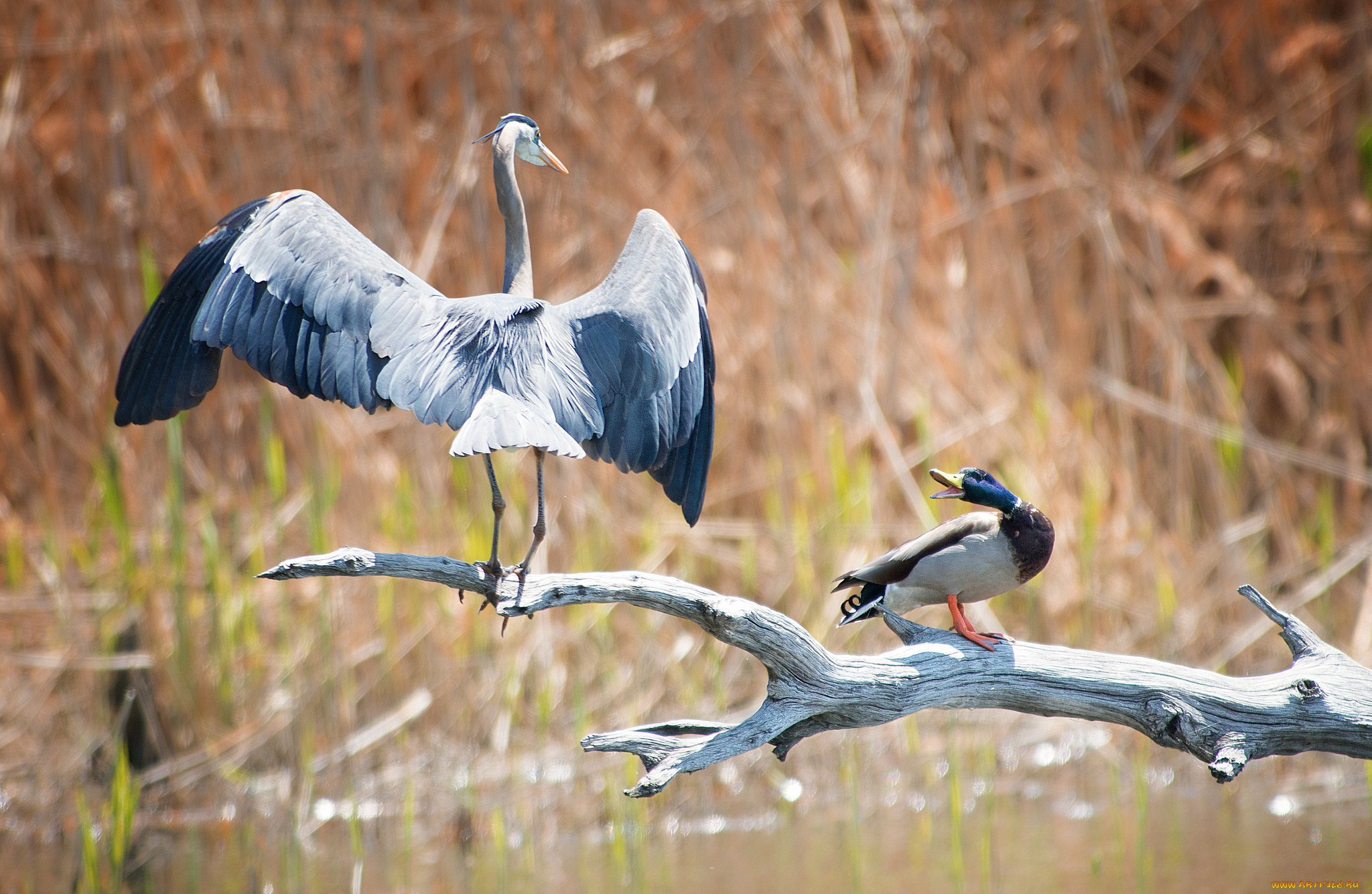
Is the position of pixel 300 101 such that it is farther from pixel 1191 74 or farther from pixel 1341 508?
pixel 1341 508

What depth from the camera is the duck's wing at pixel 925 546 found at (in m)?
3.09

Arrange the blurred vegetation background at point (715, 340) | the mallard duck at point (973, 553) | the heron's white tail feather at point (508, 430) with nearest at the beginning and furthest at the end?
the heron's white tail feather at point (508, 430)
the mallard duck at point (973, 553)
the blurred vegetation background at point (715, 340)

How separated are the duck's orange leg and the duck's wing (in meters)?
0.13

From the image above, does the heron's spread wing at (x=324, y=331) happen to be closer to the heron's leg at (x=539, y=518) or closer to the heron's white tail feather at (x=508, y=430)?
the heron's white tail feather at (x=508, y=430)

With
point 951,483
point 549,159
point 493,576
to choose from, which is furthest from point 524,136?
point 951,483

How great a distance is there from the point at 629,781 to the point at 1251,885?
198 centimetres

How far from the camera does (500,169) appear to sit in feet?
11.7

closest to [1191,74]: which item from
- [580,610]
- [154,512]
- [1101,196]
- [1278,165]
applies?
[1278,165]

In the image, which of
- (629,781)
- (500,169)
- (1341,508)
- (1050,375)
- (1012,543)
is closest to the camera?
(1012,543)

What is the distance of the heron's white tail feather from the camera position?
258cm

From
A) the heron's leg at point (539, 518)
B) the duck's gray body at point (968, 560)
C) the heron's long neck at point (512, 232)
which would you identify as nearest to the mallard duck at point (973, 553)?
the duck's gray body at point (968, 560)

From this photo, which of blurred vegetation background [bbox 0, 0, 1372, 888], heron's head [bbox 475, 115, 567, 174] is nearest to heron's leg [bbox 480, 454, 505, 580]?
heron's head [bbox 475, 115, 567, 174]

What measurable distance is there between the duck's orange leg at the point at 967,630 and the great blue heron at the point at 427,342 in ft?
2.39

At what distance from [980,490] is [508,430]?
114 centimetres
